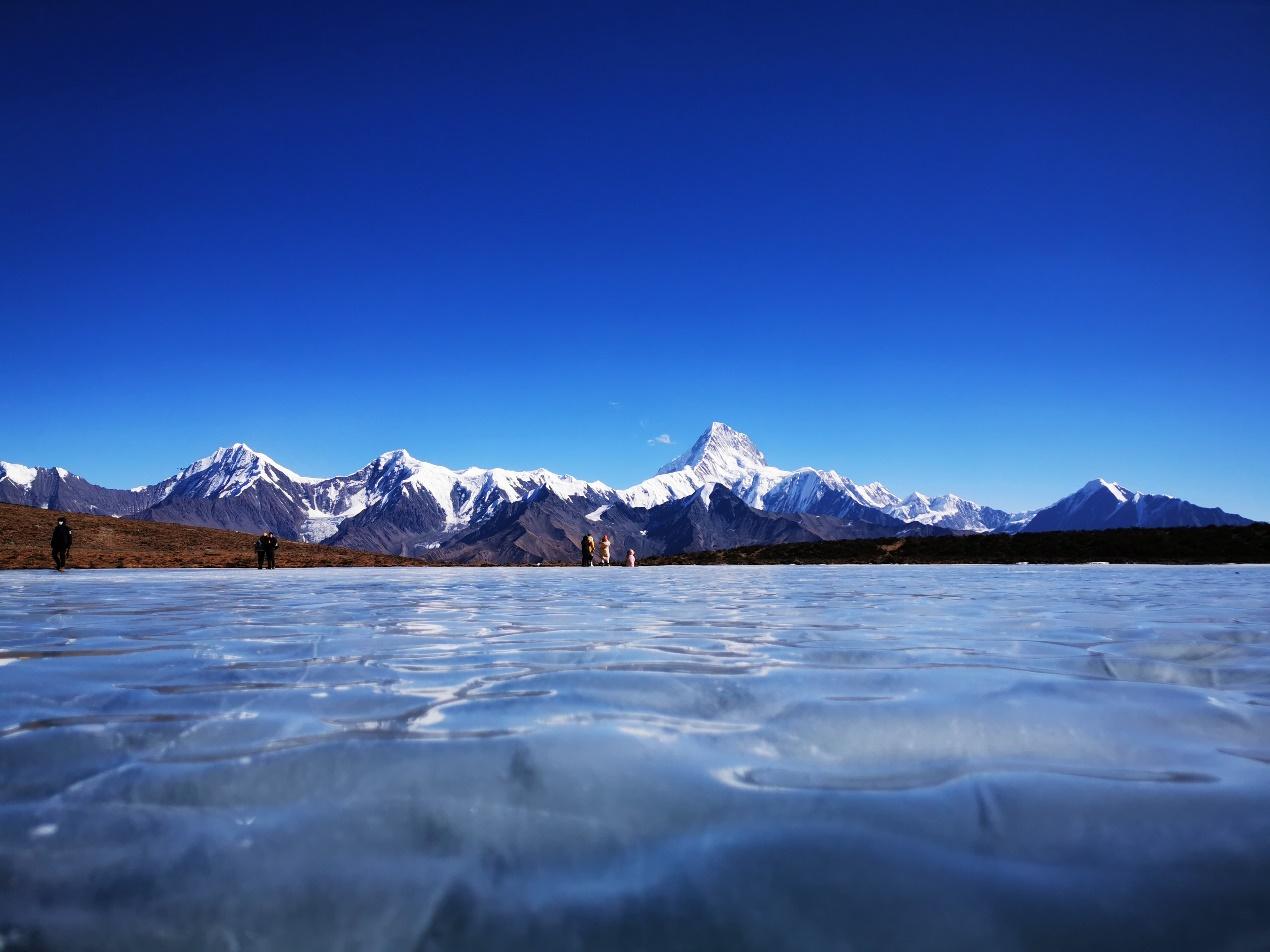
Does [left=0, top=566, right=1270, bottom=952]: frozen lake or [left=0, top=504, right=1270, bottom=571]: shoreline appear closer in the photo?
[left=0, top=566, right=1270, bottom=952]: frozen lake

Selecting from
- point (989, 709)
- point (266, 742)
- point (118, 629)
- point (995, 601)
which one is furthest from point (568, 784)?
point (995, 601)

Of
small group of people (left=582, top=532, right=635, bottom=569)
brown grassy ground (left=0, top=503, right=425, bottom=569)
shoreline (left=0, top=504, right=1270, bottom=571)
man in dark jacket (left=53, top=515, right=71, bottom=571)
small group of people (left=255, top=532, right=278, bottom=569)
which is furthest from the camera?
small group of people (left=582, top=532, right=635, bottom=569)

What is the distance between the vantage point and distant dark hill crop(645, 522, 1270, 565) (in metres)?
44.9

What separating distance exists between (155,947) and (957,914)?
1904mm

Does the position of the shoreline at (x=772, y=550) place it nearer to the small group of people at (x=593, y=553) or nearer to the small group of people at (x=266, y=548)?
the small group of people at (x=266, y=548)

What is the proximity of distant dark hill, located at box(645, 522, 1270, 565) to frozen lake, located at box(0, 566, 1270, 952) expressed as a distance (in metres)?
48.5

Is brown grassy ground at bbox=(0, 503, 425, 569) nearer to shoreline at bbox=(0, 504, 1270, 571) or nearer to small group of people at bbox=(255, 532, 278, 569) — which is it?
shoreline at bbox=(0, 504, 1270, 571)

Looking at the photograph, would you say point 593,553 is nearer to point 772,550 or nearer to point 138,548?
point 772,550

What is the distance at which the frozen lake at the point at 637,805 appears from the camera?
1875mm

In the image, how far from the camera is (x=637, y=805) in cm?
255

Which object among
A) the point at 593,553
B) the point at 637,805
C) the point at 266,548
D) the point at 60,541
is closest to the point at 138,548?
the point at 266,548

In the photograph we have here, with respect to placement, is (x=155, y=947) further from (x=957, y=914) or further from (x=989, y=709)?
(x=989, y=709)

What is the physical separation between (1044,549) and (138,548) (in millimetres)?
61841

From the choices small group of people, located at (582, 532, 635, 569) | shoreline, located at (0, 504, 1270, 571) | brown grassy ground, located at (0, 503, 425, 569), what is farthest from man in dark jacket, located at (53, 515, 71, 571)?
small group of people, located at (582, 532, 635, 569)
